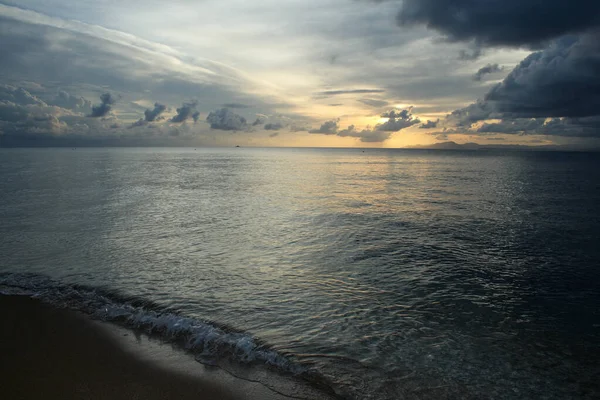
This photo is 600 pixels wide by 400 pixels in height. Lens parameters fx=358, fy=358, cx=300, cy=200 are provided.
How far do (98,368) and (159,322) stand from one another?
295 cm

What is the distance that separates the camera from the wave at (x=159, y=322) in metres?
10.3

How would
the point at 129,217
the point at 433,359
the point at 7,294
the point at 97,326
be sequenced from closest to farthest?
the point at 433,359
the point at 97,326
the point at 7,294
the point at 129,217

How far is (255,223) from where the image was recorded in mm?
30109

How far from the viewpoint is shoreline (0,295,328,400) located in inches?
337

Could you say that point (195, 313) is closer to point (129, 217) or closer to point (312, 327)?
point (312, 327)

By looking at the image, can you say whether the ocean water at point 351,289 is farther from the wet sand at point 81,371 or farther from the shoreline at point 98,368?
the wet sand at point 81,371

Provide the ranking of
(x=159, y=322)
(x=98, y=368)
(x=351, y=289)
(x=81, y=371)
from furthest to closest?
(x=351, y=289) < (x=159, y=322) < (x=98, y=368) < (x=81, y=371)

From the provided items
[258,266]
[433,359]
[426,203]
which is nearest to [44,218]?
[258,266]

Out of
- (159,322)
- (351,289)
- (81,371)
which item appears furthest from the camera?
(351,289)

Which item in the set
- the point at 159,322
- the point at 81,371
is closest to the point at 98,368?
the point at 81,371

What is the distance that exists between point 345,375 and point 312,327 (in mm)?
2856

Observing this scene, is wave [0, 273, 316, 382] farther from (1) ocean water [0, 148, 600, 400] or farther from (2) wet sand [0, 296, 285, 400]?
(2) wet sand [0, 296, 285, 400]

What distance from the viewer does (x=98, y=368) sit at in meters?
9.62

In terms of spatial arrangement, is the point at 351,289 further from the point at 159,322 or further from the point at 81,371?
the point at 81,371
